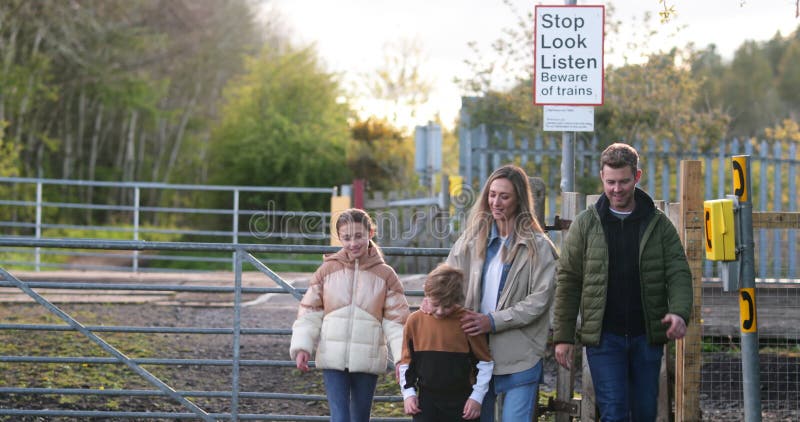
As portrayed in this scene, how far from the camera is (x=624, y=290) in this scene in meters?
5.56

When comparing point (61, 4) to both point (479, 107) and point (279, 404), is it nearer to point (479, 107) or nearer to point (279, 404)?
point (479, 107)

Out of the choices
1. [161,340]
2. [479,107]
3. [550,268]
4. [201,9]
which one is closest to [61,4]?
[201,9]

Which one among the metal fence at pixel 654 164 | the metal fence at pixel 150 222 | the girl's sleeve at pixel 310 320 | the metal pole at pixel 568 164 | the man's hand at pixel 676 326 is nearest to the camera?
the man's hand at pixel 676 326

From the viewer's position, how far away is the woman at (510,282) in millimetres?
5395

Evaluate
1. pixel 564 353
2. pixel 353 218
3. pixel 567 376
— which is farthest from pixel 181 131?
pixel 564 353

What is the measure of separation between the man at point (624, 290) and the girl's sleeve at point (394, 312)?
81 centimetres

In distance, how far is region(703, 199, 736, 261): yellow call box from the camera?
18.7 feet

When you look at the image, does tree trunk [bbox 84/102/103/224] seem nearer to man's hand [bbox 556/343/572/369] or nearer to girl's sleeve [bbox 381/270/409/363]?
girl's sleeve [bbox 381/270/409/363]

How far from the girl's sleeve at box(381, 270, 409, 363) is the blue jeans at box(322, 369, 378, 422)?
237 millimetres

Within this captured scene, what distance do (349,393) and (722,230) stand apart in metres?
2.18

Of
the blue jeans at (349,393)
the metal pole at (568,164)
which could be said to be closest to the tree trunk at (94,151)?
the metal pole at (568,164)

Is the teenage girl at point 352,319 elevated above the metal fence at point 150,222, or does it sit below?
below

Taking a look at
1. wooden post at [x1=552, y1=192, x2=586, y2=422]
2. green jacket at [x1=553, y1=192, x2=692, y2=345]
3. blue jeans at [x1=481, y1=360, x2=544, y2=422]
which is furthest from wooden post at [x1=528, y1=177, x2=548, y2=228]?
blue jeans at [x1=481, y1=360, x2=544, y2=422]

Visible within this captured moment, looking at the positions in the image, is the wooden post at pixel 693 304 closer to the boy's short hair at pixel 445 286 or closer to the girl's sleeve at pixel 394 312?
the girl's sleeve at pixel 394 312
